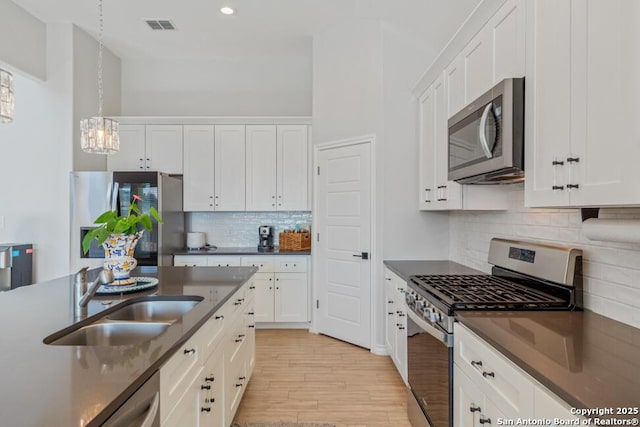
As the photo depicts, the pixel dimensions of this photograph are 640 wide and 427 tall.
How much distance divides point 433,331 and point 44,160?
4430 millimetres

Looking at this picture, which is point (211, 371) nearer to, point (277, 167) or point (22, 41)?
point (277, 167)

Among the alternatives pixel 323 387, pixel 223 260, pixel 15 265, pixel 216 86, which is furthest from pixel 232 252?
pixel 216 86

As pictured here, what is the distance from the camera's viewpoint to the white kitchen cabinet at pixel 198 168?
15.8ft

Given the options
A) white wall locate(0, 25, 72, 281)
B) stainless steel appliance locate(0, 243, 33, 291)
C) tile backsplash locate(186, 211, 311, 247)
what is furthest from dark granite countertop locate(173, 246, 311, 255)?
stainless steel appliance locate(0, 243, 33, 291)

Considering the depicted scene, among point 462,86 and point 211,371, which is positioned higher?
point 462,86

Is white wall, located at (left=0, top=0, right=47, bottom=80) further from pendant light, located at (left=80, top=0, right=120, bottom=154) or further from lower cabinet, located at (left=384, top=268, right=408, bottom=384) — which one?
lower cabinet, located at (left=384, top=268, right=408, bottom=384)

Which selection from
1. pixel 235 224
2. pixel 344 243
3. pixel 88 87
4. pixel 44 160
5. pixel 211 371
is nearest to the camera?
pixel 211 371

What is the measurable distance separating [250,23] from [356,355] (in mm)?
3669

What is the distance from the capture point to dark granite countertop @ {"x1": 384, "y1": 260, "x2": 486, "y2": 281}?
9.65 ft

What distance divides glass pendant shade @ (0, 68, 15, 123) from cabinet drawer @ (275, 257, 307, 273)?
9.59ft

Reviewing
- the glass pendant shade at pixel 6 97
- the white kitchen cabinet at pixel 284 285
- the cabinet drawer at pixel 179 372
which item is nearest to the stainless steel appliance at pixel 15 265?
the white kitchen cabinet at pixel 284 285

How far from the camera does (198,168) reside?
4.83 m

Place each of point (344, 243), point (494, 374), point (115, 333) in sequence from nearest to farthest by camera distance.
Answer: point (494, 374)
point (115, 333)
point (344, 243)

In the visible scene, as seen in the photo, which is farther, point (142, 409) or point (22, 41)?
point (22, 41)
